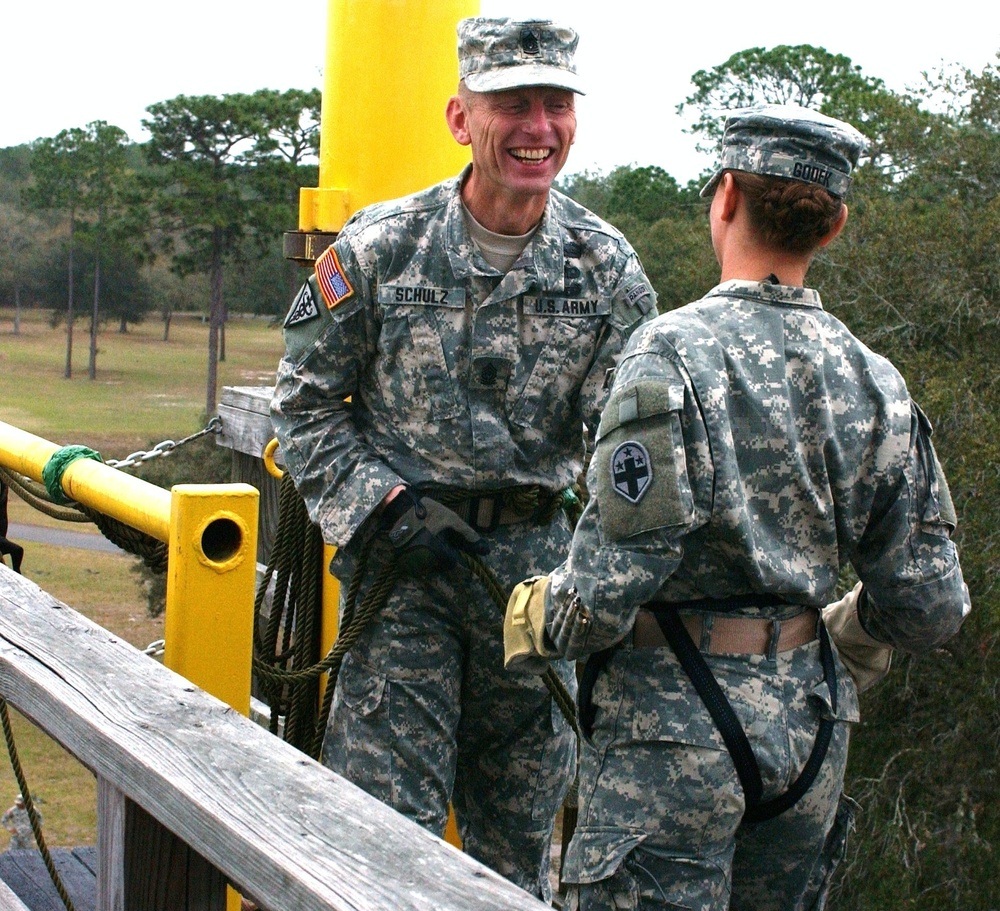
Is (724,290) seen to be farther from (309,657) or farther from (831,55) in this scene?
(831,55)

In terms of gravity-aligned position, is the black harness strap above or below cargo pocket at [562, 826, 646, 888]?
above

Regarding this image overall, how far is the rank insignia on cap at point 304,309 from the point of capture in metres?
2.94

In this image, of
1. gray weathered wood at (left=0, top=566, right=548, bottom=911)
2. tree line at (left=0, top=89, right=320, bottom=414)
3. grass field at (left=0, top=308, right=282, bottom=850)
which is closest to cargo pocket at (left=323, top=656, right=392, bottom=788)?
gray weathered wood at (left=0, top=566, right=548, bottom=911)

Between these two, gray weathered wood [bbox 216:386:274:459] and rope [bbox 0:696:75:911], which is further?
gray weathered wood [bbox 216:386:274:459]

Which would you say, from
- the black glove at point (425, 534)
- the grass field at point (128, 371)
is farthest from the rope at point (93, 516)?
the grass field at point (128, 371)

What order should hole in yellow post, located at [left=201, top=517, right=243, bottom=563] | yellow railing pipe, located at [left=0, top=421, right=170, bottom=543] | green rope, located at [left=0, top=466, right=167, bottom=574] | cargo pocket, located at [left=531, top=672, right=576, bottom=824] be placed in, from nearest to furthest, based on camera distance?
hole in yellow post, located at [left=201, top=517, right=243, bottom=563], yellow railing pipe, located at [left=0, top=421, right=170, bottom=543], green rope, located at [left=0, top=466, right=167, bottom=574], cargo pocket, located at [left=531, top=672, right=576, bottom=824]

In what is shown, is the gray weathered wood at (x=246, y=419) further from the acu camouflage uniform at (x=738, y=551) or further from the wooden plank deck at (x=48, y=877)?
the acu camouflage uniform at (x=738, y=551)

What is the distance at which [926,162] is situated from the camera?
18562 millimetres

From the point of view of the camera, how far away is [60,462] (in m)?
2.86

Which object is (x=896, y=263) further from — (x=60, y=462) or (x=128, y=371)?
(x=128, y=371)

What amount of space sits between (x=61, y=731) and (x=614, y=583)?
2.61 ft

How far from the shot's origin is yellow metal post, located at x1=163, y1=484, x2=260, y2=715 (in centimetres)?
224

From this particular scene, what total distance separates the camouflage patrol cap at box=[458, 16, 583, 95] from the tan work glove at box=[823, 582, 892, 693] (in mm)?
Answer: 1148

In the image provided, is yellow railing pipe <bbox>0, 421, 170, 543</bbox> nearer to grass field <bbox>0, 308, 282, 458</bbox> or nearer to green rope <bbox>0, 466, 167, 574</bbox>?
green rope <bbox>0, 466, 167, 574</bbox>
